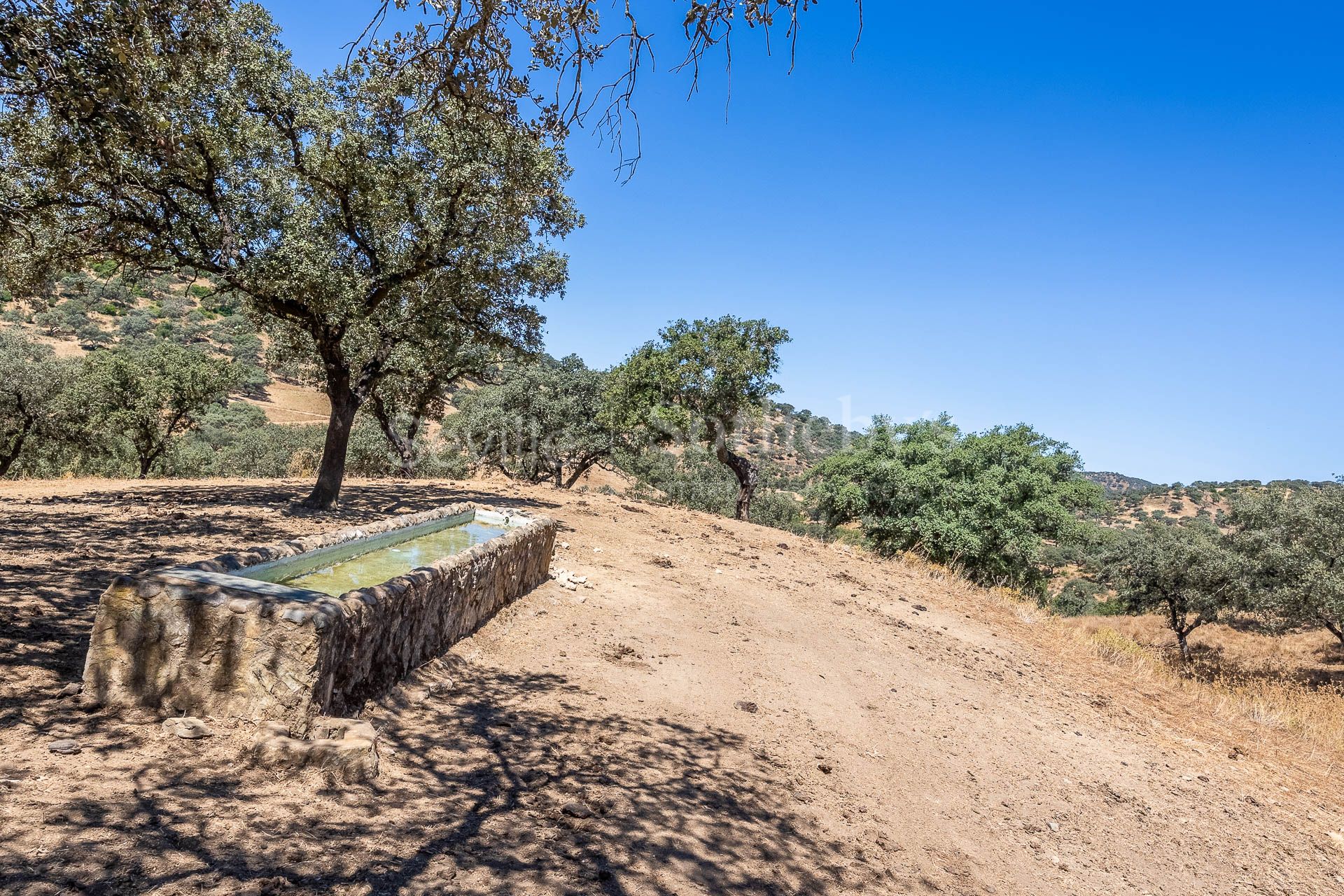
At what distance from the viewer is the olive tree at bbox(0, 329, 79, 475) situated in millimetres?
17922

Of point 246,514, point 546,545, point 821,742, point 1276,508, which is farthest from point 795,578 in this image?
point 1276,508

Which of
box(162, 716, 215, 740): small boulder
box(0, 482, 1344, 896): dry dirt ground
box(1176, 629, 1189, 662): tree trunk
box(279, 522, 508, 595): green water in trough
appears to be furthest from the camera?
box(1176, 629, 1189, 662): tree trunk

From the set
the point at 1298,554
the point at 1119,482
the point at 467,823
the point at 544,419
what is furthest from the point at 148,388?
the point at 1119,482

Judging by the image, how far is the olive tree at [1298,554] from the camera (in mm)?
15672

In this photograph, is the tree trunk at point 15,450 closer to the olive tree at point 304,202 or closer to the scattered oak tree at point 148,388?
the scattered oak tree at point 148,388

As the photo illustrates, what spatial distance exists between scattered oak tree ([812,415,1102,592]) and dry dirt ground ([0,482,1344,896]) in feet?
27.6

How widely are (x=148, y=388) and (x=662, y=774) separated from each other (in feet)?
69.9

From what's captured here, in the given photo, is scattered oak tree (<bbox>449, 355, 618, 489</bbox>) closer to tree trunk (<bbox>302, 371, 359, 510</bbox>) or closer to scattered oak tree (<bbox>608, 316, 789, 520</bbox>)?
scattered oak tree (<bbox>608, 316, 789, 520</bbox>)

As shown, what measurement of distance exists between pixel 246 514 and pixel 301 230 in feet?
14.8

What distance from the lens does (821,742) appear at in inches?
204

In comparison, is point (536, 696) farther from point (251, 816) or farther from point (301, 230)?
point (301, 230)

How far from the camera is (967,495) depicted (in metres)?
17.5

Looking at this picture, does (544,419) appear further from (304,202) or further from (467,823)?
(467,823)

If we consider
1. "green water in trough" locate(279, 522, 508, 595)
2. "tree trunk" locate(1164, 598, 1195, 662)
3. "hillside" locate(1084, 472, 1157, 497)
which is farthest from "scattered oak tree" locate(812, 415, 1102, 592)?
"hillside" locate(1084, 472, 1157, 497)
